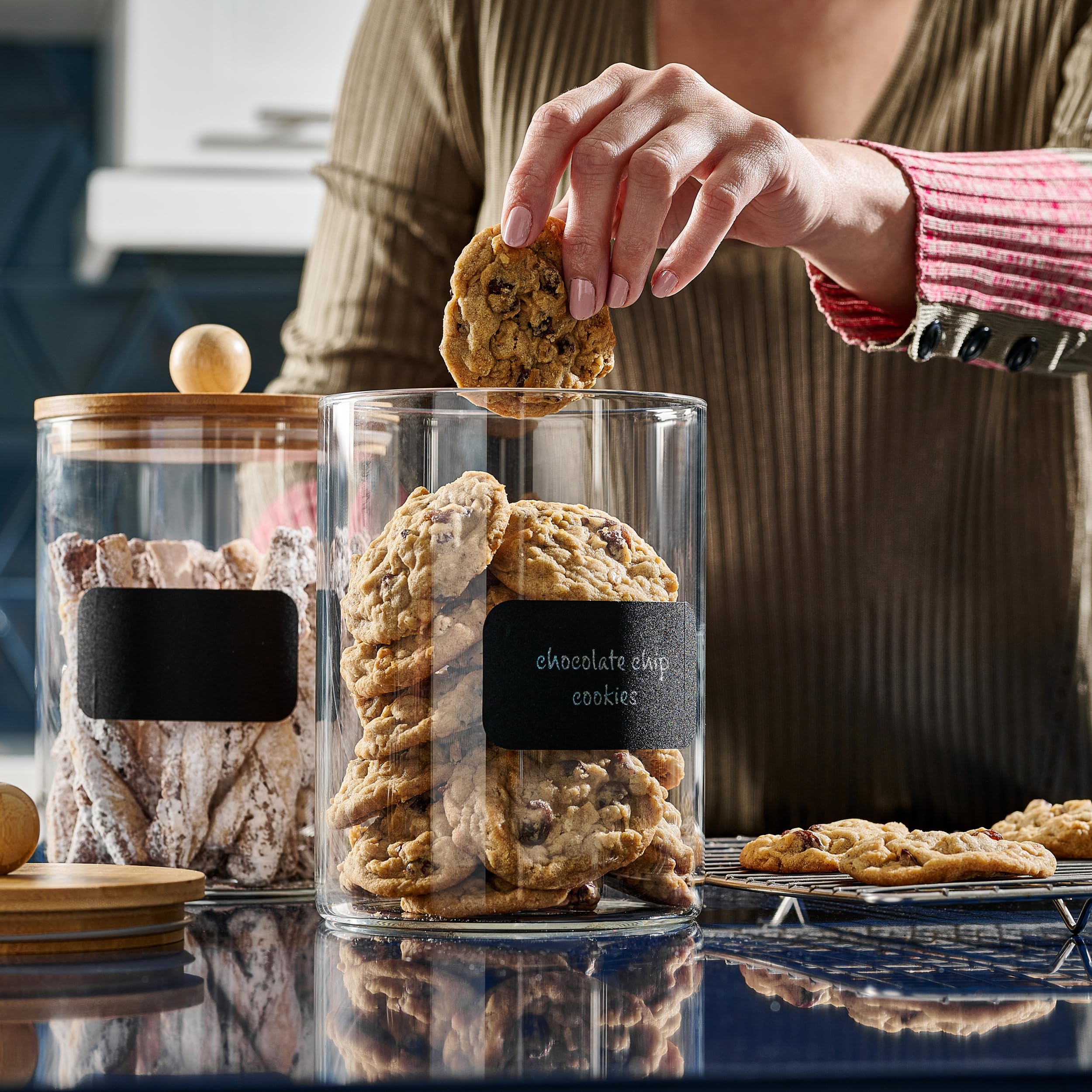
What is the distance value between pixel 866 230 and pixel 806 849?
0.38 m

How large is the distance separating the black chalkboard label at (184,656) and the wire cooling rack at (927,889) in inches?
8.7

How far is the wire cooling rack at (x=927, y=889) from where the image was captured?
45 cm

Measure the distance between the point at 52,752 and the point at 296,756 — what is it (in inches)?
5.0

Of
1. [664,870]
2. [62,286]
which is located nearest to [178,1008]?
[664,870]

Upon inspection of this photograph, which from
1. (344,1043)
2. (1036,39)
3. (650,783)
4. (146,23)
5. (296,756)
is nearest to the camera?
(344,1043)

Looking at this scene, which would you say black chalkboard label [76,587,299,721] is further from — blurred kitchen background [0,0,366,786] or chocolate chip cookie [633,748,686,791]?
blurred kitchen background [0,0,366,786]

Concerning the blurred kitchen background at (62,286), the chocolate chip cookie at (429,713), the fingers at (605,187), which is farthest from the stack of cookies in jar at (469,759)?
the blurred kitchen background at (62,286)

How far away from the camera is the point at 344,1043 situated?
375 mm

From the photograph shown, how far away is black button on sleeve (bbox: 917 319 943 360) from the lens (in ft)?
2.61

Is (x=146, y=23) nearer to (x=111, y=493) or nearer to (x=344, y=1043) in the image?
(x=111, y=493)

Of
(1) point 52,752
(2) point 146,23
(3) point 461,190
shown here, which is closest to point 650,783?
(1) point 52,752

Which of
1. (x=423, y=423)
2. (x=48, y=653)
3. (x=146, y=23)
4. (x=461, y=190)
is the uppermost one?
(x=146, y=23)

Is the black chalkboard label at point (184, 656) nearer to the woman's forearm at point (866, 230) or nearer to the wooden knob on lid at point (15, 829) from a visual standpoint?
the wooden knob on lid at point (15, 829)

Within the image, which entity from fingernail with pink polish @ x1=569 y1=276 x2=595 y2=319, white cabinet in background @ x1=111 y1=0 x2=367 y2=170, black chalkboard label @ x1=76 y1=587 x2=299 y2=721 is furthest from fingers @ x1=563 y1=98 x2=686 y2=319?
white cabinet in background @ x1=111 y1=0 x2=367 y2=170
